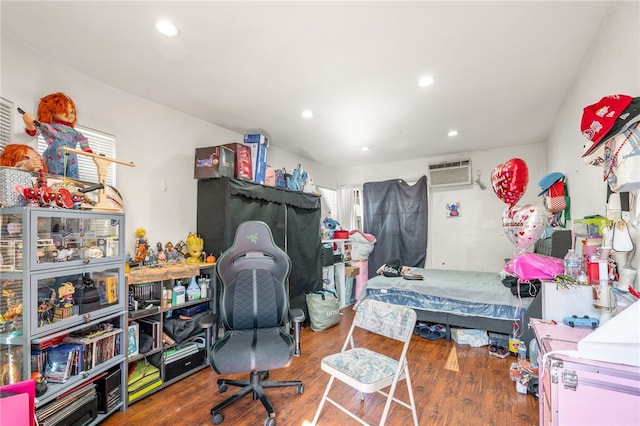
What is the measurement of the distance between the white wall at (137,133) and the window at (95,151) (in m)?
0.04

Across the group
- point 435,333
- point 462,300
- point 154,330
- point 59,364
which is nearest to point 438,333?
point 435,333

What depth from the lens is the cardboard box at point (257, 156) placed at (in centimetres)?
330

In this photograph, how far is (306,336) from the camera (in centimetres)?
354

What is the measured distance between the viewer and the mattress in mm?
3059

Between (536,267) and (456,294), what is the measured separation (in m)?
1.15

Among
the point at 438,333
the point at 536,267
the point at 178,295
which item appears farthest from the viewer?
the point at 438,333

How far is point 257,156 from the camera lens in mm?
3307

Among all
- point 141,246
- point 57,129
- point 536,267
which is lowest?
point 536,267

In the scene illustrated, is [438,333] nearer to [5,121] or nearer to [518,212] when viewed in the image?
[518,212]

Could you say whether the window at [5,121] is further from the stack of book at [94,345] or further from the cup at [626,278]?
the cup at [626,278]

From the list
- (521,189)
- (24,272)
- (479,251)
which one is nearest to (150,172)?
(24,272)

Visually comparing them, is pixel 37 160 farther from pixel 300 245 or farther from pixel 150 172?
pixel 300 245

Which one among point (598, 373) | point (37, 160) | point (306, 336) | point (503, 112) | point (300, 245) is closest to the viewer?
point (598, 373)

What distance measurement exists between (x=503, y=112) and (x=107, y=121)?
385 cm
